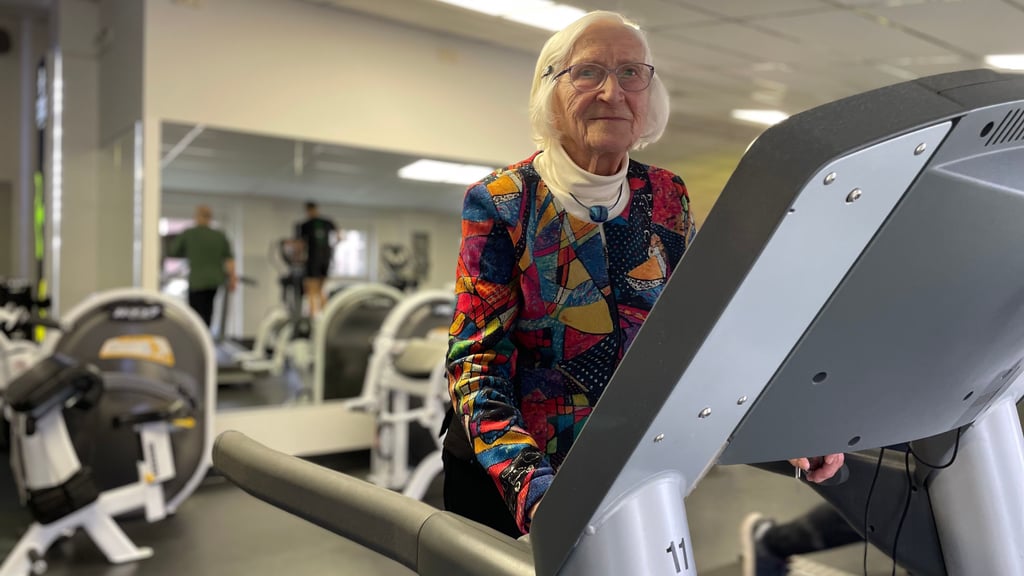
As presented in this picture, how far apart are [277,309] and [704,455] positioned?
5.23m

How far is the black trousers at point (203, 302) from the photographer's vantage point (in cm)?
506

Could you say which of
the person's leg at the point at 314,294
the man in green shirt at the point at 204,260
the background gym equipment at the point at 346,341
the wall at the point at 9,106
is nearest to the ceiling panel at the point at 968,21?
the background gym equipment at the point at 346,341

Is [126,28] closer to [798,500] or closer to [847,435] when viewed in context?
[798,500]

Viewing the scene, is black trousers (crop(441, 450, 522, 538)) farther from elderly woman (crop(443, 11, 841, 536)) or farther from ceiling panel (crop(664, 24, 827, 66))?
ceiling panel (crop(664, 24, 827, 66))

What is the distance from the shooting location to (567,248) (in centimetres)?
99

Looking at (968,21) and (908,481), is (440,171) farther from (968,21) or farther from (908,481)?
(908,481)

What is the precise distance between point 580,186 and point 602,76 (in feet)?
0.43

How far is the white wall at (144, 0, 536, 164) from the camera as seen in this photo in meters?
4.55

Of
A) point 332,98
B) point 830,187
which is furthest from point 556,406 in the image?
point 332,98

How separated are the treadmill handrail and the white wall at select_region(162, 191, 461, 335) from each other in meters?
4.18

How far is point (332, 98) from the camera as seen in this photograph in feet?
16.6

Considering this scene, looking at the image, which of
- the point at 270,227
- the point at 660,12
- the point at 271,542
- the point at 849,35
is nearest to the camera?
the point at 271,542

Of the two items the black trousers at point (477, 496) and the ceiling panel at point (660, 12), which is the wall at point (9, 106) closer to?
the ceiling panel at point (660, 12)

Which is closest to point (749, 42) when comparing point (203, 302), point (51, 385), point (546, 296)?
point (203, 302)
